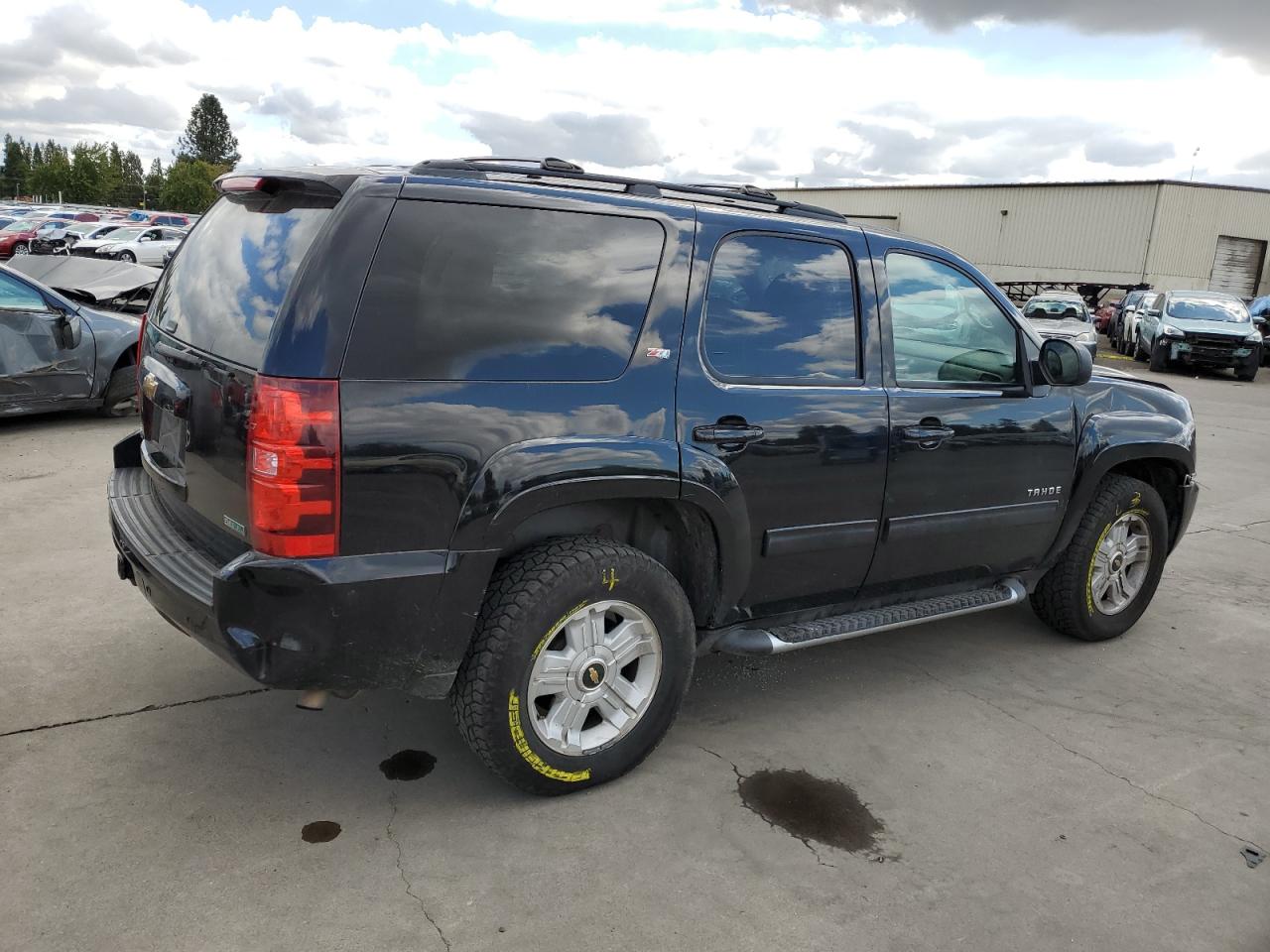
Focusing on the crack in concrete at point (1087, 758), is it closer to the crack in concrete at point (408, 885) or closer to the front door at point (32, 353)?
the crack in concrete at point (408, 885)

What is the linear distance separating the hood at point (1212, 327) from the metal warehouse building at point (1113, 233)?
1734 centimetres

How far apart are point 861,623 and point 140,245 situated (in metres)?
30.0

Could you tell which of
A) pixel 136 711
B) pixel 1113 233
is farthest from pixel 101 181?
pixel 136 711

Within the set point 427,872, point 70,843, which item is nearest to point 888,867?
point 427,872

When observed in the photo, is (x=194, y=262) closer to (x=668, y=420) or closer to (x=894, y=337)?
(x=668, y=420)

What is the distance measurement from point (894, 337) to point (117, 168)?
404ft

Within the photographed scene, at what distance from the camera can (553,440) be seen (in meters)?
2.94

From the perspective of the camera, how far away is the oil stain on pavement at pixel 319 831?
9.75 ft

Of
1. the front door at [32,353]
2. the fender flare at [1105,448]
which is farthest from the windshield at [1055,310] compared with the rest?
the front door at [32,353]

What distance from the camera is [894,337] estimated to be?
3855 mm

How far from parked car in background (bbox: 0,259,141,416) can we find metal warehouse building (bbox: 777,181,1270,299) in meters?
31.7

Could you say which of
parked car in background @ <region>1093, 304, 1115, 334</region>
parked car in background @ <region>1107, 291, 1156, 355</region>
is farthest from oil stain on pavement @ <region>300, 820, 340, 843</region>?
Result: parked car in background @ <region>1093, 304, 1115, 334</region>

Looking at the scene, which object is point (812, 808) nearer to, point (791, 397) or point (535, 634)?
point (535, 634)

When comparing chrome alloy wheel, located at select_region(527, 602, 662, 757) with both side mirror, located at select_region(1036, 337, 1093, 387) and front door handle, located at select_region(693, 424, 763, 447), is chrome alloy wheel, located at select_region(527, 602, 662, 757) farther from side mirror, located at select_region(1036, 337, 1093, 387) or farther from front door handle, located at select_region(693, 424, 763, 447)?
side mirror, located at select_region(1036, 337, 1093, 387)
